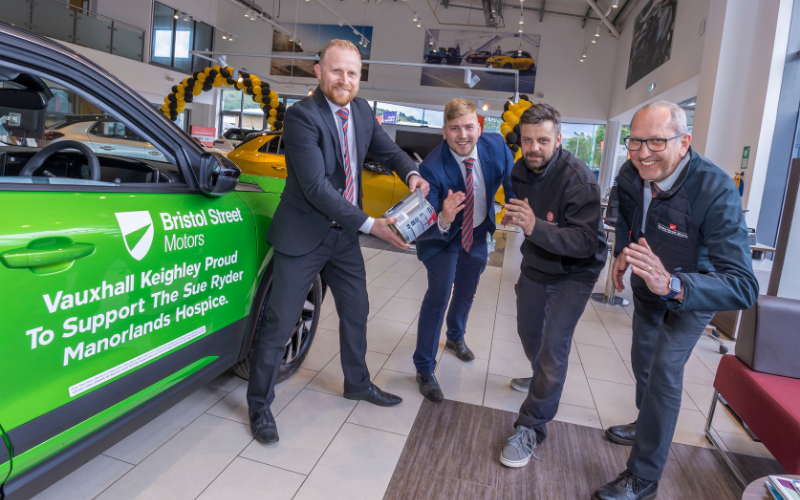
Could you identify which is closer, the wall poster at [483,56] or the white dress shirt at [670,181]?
the white dress shirt at [670,181]

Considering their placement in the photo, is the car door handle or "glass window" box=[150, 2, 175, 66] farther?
"glass window" box=[150, 2, 175, 66]

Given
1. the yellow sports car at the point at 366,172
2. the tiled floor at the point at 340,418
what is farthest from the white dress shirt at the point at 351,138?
the yellow sports car at the point at 366,172

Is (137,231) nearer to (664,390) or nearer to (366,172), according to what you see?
(664,390)

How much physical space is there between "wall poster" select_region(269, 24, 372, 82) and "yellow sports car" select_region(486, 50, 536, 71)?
425 centimetres

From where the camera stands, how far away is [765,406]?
2.06 m

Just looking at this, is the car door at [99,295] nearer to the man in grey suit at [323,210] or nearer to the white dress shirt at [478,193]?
the man in grey suit at [323,210]

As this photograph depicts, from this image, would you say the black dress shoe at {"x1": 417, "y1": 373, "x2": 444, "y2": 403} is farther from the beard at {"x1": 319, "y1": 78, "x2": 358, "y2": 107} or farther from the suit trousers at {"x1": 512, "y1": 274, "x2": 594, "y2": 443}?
the beard at {"x1": 319, "y1": 78, "x2": 358, "y2": 107}

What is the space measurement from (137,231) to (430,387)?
67.7 inches

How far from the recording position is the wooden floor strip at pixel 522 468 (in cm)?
198

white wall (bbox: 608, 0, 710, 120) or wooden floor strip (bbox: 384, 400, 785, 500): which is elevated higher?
white wall (bbox: 608, 0, 710, 120)

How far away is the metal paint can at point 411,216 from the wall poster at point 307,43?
52.5 feet

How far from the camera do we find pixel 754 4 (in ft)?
22.5

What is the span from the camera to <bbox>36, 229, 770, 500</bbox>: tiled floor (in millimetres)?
1854

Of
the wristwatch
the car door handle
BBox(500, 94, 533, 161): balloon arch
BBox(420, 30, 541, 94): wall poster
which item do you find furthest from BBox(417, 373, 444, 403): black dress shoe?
BBox(420, 30, 541, 94): wall poster
